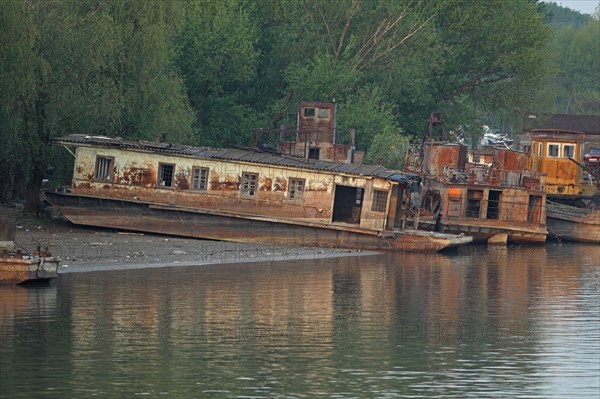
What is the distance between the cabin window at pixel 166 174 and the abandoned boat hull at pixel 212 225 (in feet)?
3.13

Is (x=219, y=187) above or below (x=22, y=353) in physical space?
above

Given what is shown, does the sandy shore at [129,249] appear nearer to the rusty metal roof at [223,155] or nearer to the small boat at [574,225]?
the rusty metal roof at [223,155]

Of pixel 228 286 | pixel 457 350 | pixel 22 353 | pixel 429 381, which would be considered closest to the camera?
pixel 429 381

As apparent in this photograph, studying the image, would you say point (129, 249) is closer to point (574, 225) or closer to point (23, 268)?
point (23, 268)

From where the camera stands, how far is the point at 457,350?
2844 centimetres

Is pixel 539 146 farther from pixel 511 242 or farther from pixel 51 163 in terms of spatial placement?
pixel 51 163

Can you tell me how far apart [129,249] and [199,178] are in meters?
5.62

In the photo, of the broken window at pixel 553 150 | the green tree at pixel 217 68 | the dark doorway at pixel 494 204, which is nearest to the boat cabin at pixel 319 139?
the dark doorway at pixel 494 204

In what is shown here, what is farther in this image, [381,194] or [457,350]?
[381,194]

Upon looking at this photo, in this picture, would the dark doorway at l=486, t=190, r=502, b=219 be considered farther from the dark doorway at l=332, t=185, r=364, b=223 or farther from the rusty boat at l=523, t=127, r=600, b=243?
the rusty boat at l=523, t=127, r=600, b=243

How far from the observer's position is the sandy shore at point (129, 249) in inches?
1608

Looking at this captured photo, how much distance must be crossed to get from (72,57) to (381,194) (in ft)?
40.4

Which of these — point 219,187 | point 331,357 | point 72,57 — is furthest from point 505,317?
point 72,57

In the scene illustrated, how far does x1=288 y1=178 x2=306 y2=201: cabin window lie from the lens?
1881 inches
